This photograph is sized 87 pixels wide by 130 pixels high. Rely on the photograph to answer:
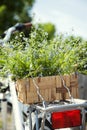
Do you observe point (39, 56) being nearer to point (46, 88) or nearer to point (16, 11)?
point (46, 88)

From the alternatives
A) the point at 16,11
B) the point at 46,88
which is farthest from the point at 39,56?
the point at 16,11

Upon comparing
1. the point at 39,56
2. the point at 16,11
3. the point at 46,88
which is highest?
the point at 16,11

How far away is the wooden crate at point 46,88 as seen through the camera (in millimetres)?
2254

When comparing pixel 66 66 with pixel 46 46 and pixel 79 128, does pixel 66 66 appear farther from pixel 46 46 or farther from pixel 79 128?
pixel 79 128

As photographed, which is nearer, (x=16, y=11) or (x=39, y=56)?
(x=39, y=56)

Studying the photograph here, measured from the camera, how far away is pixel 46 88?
2.28 metres

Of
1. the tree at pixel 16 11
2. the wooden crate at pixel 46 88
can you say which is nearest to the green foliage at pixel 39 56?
the wooden crate at pixel 46 88

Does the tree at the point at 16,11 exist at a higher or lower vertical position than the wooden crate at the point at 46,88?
higher

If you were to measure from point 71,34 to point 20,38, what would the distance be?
302mm

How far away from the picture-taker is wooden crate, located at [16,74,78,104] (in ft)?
7.39

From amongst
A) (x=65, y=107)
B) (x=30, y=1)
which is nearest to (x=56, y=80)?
(x=65, y=107)

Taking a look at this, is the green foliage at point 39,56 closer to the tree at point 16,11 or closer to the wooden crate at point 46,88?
the wooden crate at point 46,88

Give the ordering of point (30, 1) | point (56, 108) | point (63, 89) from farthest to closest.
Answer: point (30, 1)
point (63, 89)
point (56, 108)

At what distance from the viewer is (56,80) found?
2.29 metres
